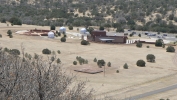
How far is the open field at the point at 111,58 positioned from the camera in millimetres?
50566

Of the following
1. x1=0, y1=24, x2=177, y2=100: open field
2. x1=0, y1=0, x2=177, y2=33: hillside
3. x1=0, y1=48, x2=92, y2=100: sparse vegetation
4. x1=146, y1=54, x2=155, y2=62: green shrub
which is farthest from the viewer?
x1=0, y1=0, x2=177, y2=33: hillside

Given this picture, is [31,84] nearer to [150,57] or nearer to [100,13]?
[150,57]

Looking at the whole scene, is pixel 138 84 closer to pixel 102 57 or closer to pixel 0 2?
pixel 102 57

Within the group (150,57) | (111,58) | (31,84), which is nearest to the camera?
(31,84)

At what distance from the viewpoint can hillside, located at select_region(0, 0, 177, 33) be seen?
12656 cm

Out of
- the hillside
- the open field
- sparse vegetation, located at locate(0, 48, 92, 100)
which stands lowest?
the open field

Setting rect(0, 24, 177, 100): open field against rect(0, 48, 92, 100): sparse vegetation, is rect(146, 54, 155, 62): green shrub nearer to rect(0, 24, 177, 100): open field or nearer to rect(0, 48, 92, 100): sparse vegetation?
rect(0, 24, 177, 100): open field

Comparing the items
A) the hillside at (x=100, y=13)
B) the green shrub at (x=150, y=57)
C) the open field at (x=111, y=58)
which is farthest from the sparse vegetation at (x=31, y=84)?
the hillside at (x=100, y=13)

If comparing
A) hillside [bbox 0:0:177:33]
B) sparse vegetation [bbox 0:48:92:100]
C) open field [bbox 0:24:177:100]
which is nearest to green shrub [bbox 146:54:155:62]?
open field [bbox 0:24:177:100]

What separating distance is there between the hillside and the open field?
3229 centimetres

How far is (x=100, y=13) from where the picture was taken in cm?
14612

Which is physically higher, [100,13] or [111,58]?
[100,13]

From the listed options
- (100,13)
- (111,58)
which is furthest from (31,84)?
(100,13)

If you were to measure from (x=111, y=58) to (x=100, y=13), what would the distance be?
77.5 m
